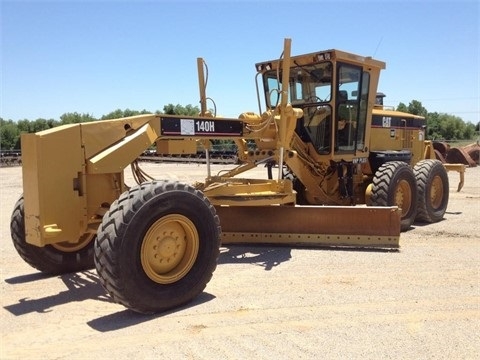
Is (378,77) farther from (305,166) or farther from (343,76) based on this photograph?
(305,166)

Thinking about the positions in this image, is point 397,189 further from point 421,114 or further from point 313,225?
point 421,114

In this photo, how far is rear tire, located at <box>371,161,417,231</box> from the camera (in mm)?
7590

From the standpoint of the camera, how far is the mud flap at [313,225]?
21.5 ft

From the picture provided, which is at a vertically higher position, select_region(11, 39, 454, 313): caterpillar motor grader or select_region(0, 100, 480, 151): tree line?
select_region(0, 100, 480, 151): tree line

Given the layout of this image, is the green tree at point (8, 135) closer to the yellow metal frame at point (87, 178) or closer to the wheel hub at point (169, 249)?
the yellow metal frame at point (87, 178)

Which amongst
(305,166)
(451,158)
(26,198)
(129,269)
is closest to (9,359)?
(129,269)

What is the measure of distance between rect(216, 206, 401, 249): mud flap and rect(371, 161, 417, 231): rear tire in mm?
1045

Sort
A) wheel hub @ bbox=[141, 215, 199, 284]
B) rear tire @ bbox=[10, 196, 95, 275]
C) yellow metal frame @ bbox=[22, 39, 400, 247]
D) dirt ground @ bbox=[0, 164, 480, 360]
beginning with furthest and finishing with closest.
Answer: rear tire @ bbox=[10, 196, 95, 275] → yellow metal frame @ bbox=[22, 39, 400, 247] → wheel hub @ bbox=[141, 215, 199, 284] → dirt ground @ bbox=[0, 164, 480, 360]

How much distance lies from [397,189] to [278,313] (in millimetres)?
4499

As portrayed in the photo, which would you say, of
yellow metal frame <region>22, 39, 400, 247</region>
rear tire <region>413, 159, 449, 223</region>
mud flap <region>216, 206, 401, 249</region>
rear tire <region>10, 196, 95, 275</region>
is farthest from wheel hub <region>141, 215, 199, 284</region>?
rear tire <region>413, 159, 449, 223</region>

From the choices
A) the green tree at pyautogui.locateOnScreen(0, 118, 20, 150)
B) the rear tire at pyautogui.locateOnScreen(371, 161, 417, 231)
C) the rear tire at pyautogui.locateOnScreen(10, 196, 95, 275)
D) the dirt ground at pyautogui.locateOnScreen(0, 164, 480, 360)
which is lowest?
the dirt ground at pyautogui.locateOnScreen(0, 164, 480, 360)

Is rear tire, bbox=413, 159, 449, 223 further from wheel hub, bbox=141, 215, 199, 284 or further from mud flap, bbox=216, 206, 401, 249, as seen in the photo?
wheel hub, bbox=141, 215, 199, 284

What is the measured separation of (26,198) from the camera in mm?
4609

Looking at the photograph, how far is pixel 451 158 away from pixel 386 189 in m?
18.4
